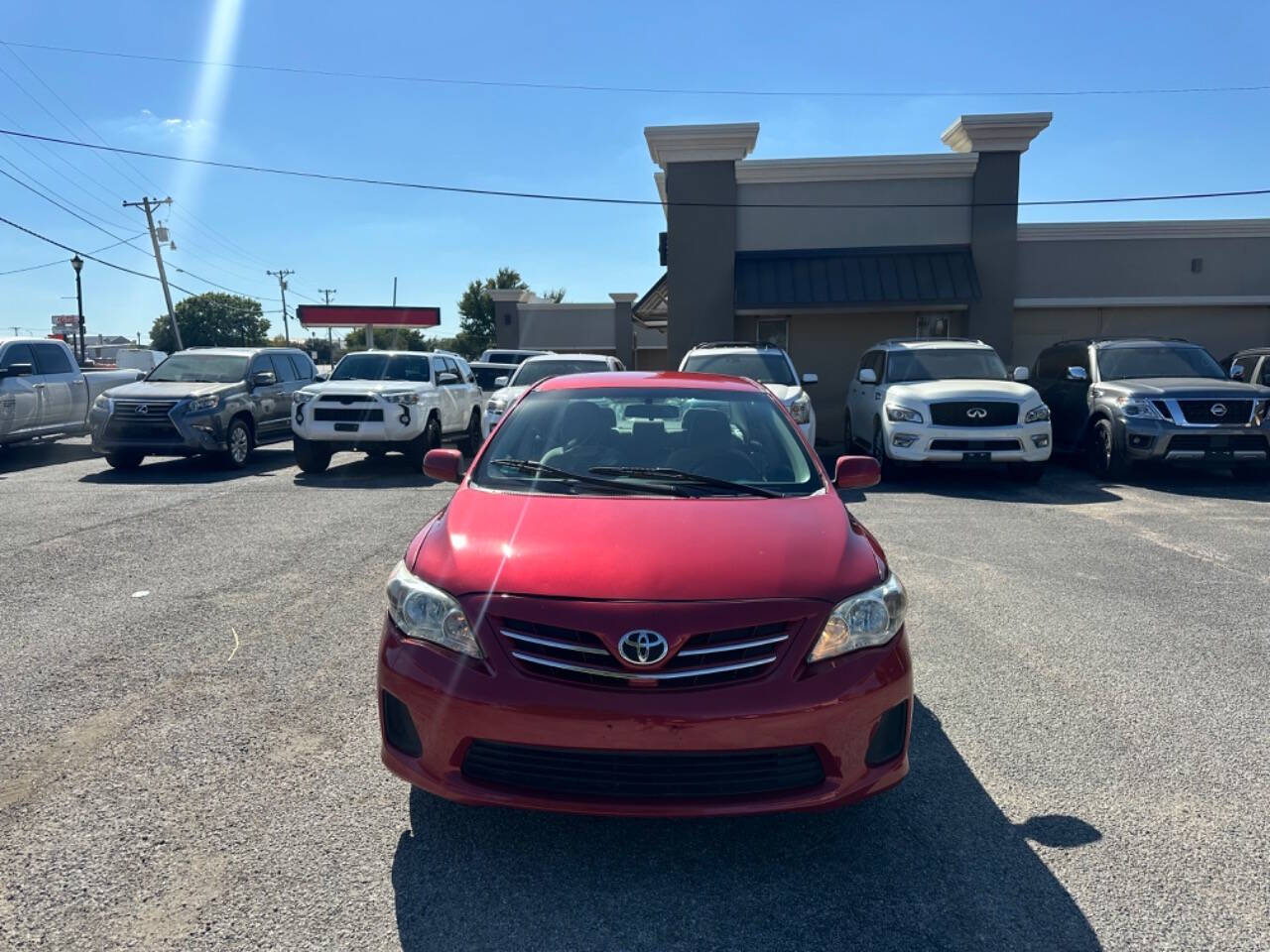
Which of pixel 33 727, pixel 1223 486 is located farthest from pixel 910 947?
pixel 1223 486

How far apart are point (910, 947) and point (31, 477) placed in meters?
13.3

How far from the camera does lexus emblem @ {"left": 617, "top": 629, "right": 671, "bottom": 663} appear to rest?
280cm

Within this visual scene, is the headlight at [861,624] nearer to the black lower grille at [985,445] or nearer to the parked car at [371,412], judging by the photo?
the black lower grille at [985,445]

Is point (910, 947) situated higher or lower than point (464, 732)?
lower

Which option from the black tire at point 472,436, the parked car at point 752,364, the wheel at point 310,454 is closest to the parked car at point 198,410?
the wheel at point 310,454

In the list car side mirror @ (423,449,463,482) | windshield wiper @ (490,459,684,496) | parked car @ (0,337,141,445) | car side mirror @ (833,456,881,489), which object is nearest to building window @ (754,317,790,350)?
parked car @ (0,337,141,445)

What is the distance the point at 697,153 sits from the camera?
19.2 m

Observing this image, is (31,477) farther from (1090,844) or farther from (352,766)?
(1090,844)

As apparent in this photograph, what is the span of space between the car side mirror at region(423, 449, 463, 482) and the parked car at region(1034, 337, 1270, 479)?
9702 millimetres

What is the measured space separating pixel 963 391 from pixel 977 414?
33cm

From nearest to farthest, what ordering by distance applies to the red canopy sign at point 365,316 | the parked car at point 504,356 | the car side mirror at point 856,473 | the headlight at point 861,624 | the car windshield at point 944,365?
the headlight at point 861,624 → the car side mirror at point 856,473 → the car windshield at point 944,365 → the parked car at point 504,356 → the red canopy sign at point 365,316

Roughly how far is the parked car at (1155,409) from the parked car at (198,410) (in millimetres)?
11554

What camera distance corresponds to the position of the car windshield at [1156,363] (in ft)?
40.9

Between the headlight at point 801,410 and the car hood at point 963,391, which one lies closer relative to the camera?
the headlight at point 801,410
